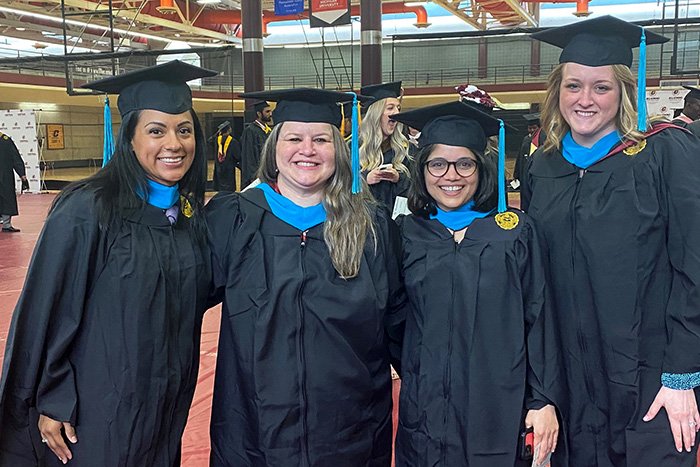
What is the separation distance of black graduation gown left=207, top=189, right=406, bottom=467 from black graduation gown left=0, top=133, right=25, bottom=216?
9.23 metres

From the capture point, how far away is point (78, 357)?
6.25 feet

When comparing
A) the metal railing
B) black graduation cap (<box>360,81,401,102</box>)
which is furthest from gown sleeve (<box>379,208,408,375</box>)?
the metal railing

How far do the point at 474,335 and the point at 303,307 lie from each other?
530mm

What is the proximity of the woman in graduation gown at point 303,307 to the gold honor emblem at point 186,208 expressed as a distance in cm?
7

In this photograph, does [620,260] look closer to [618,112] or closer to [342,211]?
[618,112]

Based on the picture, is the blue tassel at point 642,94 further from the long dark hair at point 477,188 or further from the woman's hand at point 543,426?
the woman's hand at point 543,426

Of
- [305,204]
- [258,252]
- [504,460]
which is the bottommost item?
[504,460]

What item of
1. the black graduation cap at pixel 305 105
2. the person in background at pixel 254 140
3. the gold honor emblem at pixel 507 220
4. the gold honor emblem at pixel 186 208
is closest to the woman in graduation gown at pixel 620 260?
the gold honor emblem at pixel 507 220

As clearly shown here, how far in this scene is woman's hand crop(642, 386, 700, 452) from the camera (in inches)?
74.5

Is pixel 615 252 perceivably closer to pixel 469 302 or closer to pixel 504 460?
pixel 469 302

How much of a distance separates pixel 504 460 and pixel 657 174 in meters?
0.98

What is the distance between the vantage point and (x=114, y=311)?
188cm

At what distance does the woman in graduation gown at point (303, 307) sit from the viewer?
1.97 metres

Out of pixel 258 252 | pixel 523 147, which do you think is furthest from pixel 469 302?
pixel 523 147
